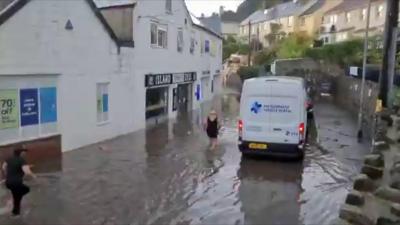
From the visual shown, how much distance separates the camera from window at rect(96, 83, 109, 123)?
20594 mm

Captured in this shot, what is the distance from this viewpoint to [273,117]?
16.0m

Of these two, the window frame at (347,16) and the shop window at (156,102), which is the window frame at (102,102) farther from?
the window frame at (347,16)

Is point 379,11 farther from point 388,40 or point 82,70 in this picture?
point 82,70

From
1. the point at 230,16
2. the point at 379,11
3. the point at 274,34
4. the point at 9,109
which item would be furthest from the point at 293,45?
the point at 230,16

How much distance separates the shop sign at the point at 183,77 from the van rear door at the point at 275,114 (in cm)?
1468

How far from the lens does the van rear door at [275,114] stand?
15.8 metres

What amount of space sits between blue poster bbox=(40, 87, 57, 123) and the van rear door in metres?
6.74

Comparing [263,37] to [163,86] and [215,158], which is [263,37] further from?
[215,158]

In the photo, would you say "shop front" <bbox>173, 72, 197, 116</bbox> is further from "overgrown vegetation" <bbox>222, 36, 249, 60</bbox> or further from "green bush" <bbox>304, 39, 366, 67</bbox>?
"overgrown vegetation" <bbox>222, 36, 249, 60</bbox>

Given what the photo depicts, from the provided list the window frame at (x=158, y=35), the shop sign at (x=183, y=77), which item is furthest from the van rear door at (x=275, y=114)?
the shop sign at (x=183, y=77)

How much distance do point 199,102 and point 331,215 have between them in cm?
2786

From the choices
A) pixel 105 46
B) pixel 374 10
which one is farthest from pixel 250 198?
pixel 374 10

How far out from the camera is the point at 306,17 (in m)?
75.1

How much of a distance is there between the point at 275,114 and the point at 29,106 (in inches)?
316
